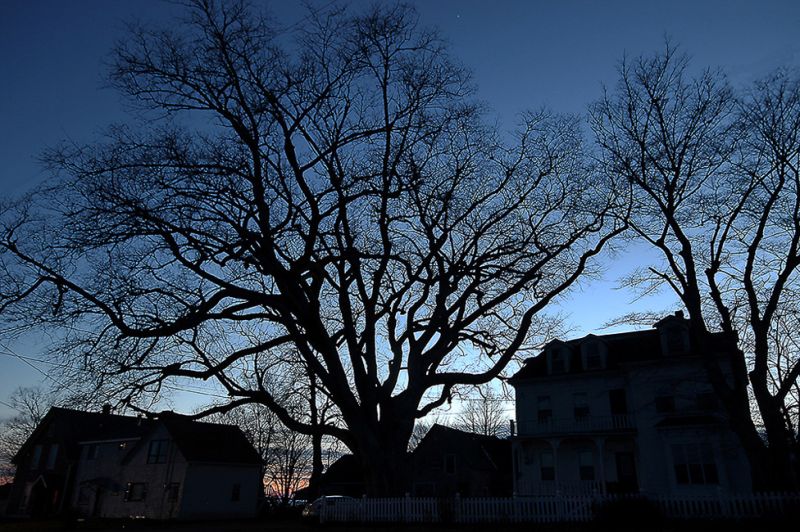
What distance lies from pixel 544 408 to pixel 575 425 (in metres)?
2.33

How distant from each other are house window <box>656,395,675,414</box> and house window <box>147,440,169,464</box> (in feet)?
96.7

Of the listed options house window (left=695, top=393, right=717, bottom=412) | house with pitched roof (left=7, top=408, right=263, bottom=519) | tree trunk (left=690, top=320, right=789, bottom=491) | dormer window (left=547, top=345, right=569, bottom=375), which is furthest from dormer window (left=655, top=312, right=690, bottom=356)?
house with pitched roof (left=7, top=408, right=263, bottom=519)

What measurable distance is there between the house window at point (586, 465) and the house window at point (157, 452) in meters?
25.4

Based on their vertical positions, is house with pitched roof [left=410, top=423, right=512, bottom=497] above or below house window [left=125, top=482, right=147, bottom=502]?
above

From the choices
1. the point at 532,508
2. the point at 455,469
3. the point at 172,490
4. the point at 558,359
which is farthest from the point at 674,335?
the point at 172,490

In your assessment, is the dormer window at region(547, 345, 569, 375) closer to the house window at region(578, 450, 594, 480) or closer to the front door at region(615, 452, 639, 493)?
the house window at region(578, 450, 594, 480)

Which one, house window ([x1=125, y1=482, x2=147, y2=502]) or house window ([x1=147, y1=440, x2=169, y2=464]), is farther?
house window ([x1=147, y1=440, x2=169, y2=464])

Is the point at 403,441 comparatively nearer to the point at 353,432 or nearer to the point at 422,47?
the point at 353,432

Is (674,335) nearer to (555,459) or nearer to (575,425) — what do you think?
(575,425)

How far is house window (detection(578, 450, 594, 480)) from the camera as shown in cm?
2791

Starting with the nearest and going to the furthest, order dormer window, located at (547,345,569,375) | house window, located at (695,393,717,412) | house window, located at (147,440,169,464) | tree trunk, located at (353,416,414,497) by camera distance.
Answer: tree trunk, located at (353,416,414,497) → house window, located at (695,393,717,412) → dormer window, located at (547,345,569,375) → house window, located at (147,440,169,464)

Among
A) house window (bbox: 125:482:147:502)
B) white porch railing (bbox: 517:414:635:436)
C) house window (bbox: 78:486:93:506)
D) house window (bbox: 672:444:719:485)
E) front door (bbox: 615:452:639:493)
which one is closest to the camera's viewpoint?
house window (bbox: 672:444:719:485)

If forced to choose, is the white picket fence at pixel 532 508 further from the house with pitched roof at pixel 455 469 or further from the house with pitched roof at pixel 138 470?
the house with pitched roof at pixel 455 469

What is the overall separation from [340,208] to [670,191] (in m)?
9.77
